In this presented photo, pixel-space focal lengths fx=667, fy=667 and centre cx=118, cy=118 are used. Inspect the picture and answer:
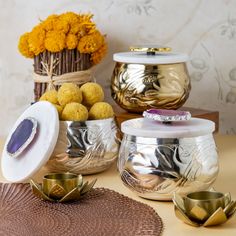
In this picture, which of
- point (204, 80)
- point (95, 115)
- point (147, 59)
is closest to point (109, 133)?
point (95, 115)

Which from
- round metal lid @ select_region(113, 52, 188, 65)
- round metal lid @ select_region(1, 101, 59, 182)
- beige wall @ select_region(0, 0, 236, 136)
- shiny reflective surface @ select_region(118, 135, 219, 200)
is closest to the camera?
shiny reflective surface @ select_region(118, 135, 219, 200)

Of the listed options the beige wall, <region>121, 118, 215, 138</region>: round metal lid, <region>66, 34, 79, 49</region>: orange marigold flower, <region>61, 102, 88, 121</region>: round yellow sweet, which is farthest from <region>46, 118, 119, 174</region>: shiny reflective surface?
the beige wall

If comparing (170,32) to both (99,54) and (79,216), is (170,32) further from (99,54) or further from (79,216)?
(79,216)

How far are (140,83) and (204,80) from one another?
0.28 m

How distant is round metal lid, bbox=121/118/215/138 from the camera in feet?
2.97

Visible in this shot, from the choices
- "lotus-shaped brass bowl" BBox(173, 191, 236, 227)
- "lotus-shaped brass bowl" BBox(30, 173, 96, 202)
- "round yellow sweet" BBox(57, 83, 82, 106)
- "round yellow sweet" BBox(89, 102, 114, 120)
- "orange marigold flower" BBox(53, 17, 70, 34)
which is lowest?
"lotus-shaped brass bowl" BBox(30, 173, 96, 202)

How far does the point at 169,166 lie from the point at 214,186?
0.46ft

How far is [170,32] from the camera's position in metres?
1.39

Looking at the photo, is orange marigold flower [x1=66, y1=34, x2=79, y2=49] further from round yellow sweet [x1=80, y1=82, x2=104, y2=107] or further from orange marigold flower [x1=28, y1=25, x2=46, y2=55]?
round yellow sweet [x1=80, y1=82, x2=104, y2=107]

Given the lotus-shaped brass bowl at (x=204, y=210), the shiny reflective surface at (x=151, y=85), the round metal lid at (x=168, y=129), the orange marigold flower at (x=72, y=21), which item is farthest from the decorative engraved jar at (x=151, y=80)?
the lotus-shaped brass bowl at (x=204, y=210)

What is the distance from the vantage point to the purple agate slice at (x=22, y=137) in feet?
3.35

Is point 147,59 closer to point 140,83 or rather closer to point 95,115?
point 140,83

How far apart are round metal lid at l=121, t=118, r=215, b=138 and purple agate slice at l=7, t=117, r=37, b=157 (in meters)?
0.16

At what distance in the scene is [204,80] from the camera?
1.40 m
